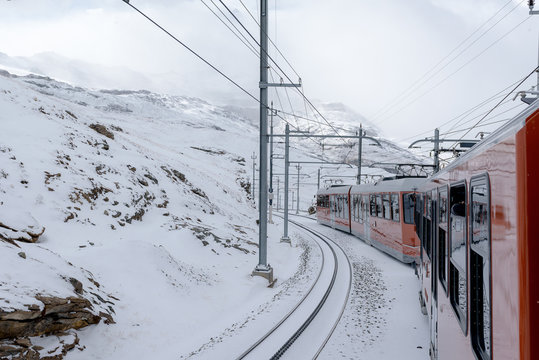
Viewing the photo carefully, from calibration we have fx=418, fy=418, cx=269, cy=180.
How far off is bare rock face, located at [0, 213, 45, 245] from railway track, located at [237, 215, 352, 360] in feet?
19.4

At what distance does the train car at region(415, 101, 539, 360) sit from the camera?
1.84 meters

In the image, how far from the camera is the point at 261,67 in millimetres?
13961

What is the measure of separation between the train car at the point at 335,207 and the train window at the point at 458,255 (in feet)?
74.3

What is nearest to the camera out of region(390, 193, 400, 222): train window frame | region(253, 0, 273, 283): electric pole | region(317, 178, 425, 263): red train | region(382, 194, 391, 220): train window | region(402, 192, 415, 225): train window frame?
region(253, 0, 273, 283): electric pole

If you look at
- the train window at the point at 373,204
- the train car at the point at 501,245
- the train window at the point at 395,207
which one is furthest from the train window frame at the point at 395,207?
the train car at the point at 501,245

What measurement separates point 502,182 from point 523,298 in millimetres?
641

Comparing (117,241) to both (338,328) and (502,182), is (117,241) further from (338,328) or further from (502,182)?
(502,182)

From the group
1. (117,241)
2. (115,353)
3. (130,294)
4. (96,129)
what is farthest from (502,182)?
(96,129)

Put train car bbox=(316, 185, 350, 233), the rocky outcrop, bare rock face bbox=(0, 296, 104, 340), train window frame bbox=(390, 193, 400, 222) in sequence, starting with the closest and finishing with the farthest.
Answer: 1. the rocky outcrop
2. bare rock face bbox=(0, 296, 104, 340)
3. train window frame bbox=(390, 193, 400, 222)
4. train car bbox=(316, 185, 350, 233)

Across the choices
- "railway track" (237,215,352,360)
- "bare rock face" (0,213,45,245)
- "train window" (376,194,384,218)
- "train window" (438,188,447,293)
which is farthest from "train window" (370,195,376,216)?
"train window" (438,188,447,293)

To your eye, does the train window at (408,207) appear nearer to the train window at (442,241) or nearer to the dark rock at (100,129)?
the train window at (442,241)

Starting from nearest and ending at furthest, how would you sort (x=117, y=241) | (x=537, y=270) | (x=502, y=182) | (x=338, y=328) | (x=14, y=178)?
(x=537, y=270)
(x=502, y=182)
(x=338, y=328)
(x=117, y=241)
(x=14, y=178)

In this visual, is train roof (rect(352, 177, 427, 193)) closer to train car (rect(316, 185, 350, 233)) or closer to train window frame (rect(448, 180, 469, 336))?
train car (rect(316, 185, 350, 233))

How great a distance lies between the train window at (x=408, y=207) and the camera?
15.9m
